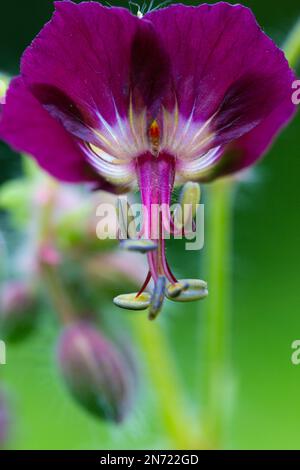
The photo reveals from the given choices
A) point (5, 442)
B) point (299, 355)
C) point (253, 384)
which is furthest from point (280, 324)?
point (5, 442)

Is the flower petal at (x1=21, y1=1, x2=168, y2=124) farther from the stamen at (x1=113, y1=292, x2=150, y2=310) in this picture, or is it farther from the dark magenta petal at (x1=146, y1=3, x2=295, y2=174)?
the stamen at (x1=113, y1=292, x2=150, y2=310)

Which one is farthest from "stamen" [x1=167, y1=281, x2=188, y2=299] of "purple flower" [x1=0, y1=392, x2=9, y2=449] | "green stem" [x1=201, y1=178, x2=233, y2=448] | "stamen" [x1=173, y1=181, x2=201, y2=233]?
"purple flower" [x1=0, y1=392, x2=9, y2=449]

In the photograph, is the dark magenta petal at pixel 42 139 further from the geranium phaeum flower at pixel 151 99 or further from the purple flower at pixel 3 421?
the purple flower at pixel 3 421

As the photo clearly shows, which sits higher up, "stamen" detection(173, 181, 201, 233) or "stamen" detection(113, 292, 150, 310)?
"stamen" detection(173, 181, 201, 233)

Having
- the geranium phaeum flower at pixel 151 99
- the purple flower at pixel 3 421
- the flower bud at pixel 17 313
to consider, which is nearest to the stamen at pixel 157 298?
the geranium phaeum flower at pixel 151 99

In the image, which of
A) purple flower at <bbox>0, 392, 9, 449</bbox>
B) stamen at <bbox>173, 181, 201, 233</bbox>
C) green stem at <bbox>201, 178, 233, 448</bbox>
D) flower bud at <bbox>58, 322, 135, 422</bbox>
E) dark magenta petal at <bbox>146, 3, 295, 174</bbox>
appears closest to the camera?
dark magenta petal at <bbox>146, 3, 295, 174</bbox>
